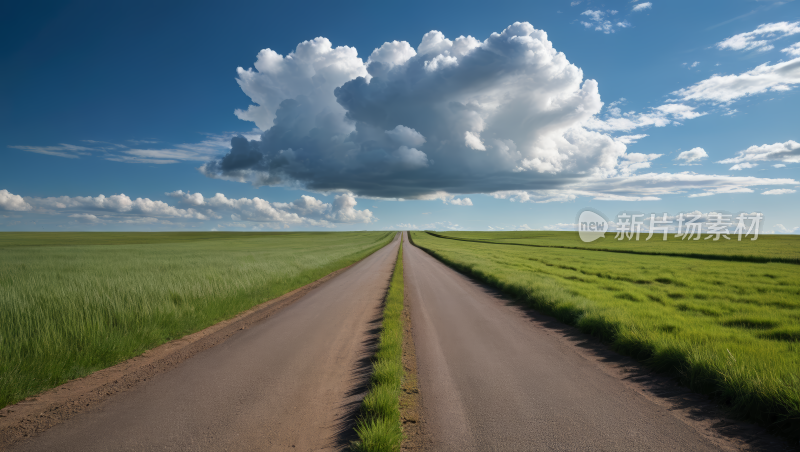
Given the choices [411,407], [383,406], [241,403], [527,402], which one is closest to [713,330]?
[527,402]

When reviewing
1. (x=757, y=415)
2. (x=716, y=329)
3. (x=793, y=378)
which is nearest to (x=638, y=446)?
(x=757, y=415)

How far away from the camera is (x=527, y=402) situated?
5117 millimetres

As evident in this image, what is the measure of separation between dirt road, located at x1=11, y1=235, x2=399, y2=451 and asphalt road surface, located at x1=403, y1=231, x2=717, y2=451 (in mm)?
1391

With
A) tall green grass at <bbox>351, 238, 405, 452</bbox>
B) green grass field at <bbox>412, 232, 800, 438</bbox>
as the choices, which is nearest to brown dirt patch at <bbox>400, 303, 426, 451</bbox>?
tall green grass at <bbox>351, 238, 405, 452</bbox>

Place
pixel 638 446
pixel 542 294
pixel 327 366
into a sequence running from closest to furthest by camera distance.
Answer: pixel 638 446 < pixel 327 366 < pixel 542 294

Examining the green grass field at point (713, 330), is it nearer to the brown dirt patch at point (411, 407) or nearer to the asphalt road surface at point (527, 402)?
the asphalt road surface at point (527, 402)

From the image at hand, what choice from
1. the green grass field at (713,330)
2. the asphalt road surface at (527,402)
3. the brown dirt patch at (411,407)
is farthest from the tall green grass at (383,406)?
the green grass field at (713,330)

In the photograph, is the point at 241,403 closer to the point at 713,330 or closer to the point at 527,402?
the point at 527,402

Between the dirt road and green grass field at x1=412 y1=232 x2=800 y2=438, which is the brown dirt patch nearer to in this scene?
the dirt road

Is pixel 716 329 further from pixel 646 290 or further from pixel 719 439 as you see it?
pixel 646 290

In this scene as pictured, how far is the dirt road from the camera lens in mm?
4209

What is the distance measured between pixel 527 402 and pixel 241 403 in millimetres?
4378

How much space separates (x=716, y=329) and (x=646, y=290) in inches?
297

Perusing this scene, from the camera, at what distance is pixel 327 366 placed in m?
6.73
